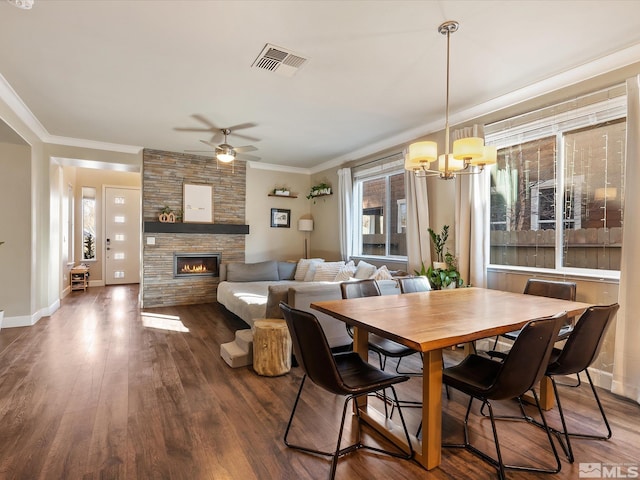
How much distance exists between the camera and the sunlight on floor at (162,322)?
452 centimetres

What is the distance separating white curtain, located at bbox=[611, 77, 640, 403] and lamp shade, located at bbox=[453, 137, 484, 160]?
139 centimetres

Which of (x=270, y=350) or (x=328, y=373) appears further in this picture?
(x=270, y=350)

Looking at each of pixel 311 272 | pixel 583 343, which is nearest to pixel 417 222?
pixel 311 272

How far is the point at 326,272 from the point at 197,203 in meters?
2.71

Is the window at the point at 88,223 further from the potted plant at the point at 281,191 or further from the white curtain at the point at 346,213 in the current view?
the white curtain at the point at 346,213

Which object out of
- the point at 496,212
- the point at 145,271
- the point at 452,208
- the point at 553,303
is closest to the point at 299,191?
the point at 145,271

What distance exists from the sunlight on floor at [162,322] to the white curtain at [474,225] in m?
3.61

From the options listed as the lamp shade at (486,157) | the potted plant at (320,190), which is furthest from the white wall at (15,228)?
the lamp shade at (486,157)

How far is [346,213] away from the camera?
5.86 metres

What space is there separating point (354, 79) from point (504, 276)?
257cm

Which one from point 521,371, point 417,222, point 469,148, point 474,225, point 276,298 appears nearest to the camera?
point 521,371

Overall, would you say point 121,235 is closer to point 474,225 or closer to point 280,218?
point 280,218

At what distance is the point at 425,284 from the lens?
10.6 ft

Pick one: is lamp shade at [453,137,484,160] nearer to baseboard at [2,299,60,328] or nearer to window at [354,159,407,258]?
window at [354,159,407,258]
